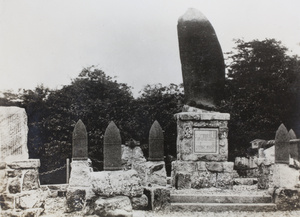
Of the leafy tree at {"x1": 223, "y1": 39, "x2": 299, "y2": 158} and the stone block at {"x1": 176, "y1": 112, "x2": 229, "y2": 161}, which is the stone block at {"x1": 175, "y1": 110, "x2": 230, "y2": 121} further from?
the leafy tree at {"x1": 223, "y1": 39, "x2": 299, "y2": 158}

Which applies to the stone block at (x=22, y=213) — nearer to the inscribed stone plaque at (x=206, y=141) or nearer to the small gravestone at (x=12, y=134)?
the small gravestone at (x=12, y=134)

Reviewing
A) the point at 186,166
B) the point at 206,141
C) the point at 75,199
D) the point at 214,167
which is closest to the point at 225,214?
the point at 214,167

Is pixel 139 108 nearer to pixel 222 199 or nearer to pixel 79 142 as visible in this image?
pixel 79 142

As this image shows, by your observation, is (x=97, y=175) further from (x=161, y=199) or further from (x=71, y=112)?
(x=71, y=112)

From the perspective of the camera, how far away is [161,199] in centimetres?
761

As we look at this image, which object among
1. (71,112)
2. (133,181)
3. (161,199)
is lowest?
(161,199)

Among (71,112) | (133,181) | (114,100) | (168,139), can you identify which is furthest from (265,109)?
(133,181)

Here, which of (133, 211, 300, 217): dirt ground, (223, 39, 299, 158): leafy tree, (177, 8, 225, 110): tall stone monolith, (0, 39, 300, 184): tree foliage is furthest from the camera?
(223, 39, 299, 158): leafy tree

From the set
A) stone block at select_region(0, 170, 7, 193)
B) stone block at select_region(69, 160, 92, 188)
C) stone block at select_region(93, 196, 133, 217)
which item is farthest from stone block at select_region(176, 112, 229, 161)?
stone block at select_region(0, 170, 7, 193)

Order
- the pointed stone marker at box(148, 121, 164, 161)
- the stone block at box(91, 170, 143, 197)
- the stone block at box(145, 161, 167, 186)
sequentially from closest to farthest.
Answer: the stone block at box(91, 170, 143, 197), the stone block at box(145, 161, 167, 186), the pointed stone marker at box(148, 121, 164, 161)

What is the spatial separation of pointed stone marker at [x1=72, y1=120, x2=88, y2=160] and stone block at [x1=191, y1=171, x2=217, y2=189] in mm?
2712

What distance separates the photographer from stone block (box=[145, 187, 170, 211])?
24.6 feet

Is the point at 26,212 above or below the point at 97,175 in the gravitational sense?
below

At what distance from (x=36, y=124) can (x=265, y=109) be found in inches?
479
